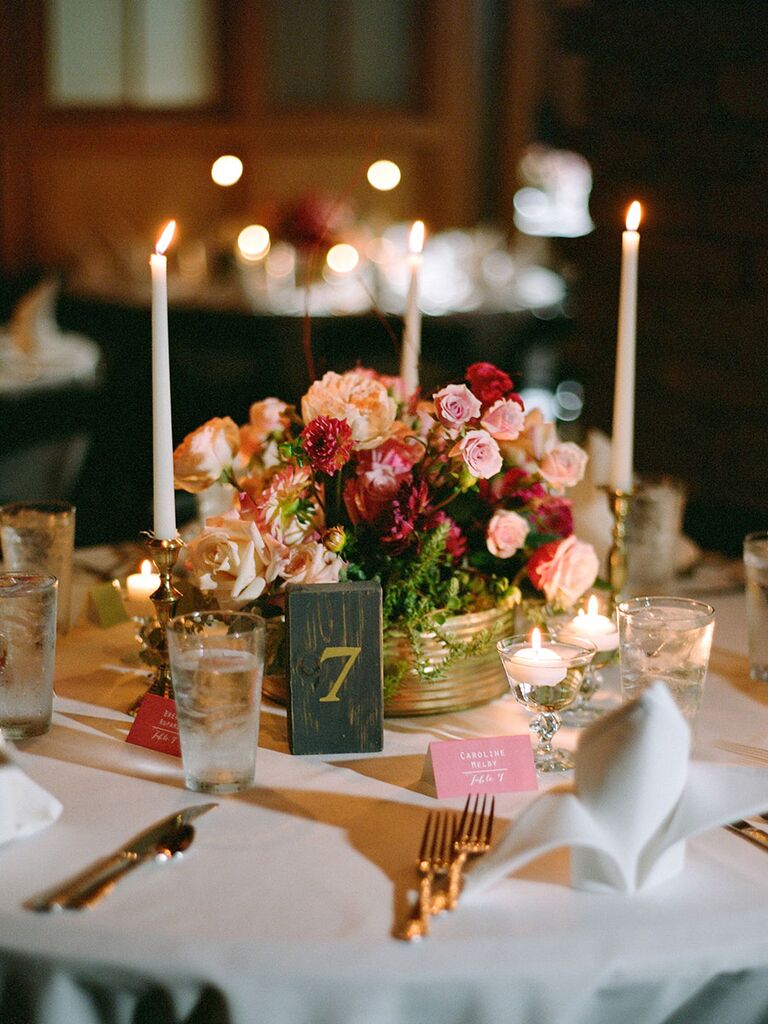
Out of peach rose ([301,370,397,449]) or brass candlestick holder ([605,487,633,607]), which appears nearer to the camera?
peach rose ([301,370,397,449])

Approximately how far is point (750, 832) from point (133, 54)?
643cm

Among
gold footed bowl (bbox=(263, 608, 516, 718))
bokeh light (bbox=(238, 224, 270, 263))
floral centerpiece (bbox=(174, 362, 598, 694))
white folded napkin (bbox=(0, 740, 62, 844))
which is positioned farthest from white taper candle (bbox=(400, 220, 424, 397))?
bokeh light (bbox=(238, 224, 270, 263))

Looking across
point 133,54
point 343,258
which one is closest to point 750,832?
point 343,258

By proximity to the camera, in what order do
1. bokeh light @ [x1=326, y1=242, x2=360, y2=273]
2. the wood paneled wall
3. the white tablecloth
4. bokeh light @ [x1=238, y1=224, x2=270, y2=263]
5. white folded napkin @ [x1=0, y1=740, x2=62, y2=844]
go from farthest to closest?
1. the wood paneled wall
2. bokeh light @ [x1=238, y1=224, x2=270, y2=263]
3. bokeh light @ [x1=326, y1=242, x2=360, y2=273]
4. white folded napkin @ [x1=0, y1=740, x2=62, y2=844]
5. the white tablecloth

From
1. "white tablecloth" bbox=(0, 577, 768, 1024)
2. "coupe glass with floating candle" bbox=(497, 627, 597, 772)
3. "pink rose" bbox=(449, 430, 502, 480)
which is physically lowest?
"white tablecloth" bbox=(0, 577, 768, 1024)

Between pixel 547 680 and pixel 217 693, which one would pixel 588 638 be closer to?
pixel 547 680

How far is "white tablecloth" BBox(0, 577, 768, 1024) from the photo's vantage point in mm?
895

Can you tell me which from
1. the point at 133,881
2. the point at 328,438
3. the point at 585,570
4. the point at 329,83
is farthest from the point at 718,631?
the point at 329,83

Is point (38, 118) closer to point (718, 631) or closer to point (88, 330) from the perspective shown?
point (88, 330)

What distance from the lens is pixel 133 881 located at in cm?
101

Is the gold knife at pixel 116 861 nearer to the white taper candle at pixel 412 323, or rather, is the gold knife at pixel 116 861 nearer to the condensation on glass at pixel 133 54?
the white taper candle at pixel 412 323

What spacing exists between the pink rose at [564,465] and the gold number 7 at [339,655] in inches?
14.0

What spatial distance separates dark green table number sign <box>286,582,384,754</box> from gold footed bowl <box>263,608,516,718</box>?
0.08 metres

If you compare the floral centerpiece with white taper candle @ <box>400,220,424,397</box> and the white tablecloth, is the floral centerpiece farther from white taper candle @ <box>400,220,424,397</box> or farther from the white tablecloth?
the white tablecloth
